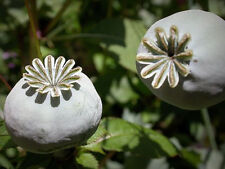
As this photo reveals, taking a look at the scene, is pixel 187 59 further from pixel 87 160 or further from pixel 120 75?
pixel 120 75

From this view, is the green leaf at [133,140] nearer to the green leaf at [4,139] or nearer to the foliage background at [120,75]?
the foliage background at [120,75]

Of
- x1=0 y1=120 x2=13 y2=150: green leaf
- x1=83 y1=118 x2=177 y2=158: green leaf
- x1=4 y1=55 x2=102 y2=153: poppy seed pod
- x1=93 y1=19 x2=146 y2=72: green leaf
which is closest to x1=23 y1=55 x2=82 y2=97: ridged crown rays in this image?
x1=4 y1=55 x2=102 y2=153: poppy seed pod

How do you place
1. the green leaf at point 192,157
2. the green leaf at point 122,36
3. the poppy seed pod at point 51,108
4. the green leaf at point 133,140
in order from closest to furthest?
the poppy seed pod at point 51,108 < the green leaf at point 133,140 < the green leaf at point 122,36 < the green leaf at point 192,157

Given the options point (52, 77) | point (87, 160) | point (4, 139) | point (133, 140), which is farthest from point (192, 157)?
point (52, 77)

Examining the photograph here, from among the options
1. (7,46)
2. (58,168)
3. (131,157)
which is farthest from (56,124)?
(7,46)

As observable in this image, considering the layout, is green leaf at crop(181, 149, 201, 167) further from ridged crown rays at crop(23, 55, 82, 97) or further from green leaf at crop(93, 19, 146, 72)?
ridged crown rays at crop(23, 55, 82, 97)

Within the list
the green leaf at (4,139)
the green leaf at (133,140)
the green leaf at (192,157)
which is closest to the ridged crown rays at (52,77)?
the green leaf at (4,139)

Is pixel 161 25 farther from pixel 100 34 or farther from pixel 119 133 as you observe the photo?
pixel 100 34

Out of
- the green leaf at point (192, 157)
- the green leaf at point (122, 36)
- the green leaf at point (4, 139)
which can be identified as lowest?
the green leaf at point (192, 157)
